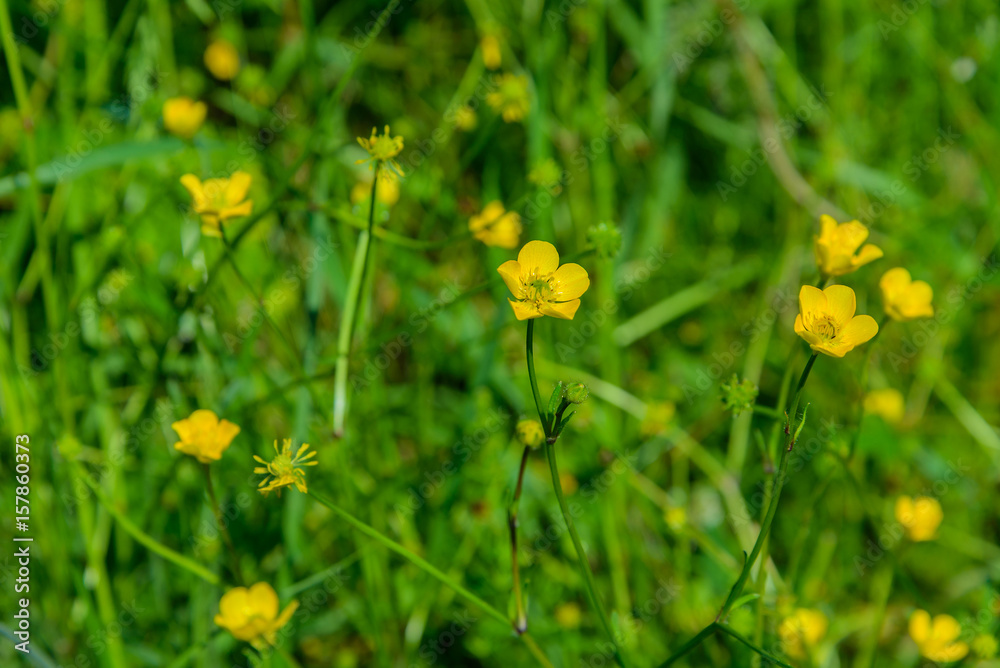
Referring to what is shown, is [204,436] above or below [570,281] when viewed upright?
below

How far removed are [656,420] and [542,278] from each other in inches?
36.4

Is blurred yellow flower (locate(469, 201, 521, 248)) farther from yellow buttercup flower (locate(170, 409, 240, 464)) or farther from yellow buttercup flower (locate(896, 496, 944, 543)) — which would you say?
yellow buttercup flower (locate(896, 496, 944, 543))

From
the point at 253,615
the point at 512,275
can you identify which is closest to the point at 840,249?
the point at 512,275

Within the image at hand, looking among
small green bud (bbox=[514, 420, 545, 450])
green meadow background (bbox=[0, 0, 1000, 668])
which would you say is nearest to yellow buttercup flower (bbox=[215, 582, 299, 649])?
green meadow background (bbox=[0, 0, 1000, 668])

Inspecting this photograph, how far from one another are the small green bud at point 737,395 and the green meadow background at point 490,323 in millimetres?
208

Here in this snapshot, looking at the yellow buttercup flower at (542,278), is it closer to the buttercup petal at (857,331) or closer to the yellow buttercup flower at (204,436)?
the buttercup petal at (857,331)

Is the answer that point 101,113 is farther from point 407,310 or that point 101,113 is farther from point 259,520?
point 259,520

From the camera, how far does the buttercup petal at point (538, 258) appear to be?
119 cm

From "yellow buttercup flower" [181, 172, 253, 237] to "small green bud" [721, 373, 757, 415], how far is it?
966 millimetres

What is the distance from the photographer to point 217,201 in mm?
1460

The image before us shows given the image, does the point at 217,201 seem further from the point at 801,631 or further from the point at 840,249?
the point at 801,631

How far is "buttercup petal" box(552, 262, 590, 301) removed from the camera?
119 centimetres

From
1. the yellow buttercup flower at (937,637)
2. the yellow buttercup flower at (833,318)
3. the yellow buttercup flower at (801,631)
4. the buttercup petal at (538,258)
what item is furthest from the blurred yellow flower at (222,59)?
the yellow buttercup flower at (937,637)

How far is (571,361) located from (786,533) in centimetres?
80
